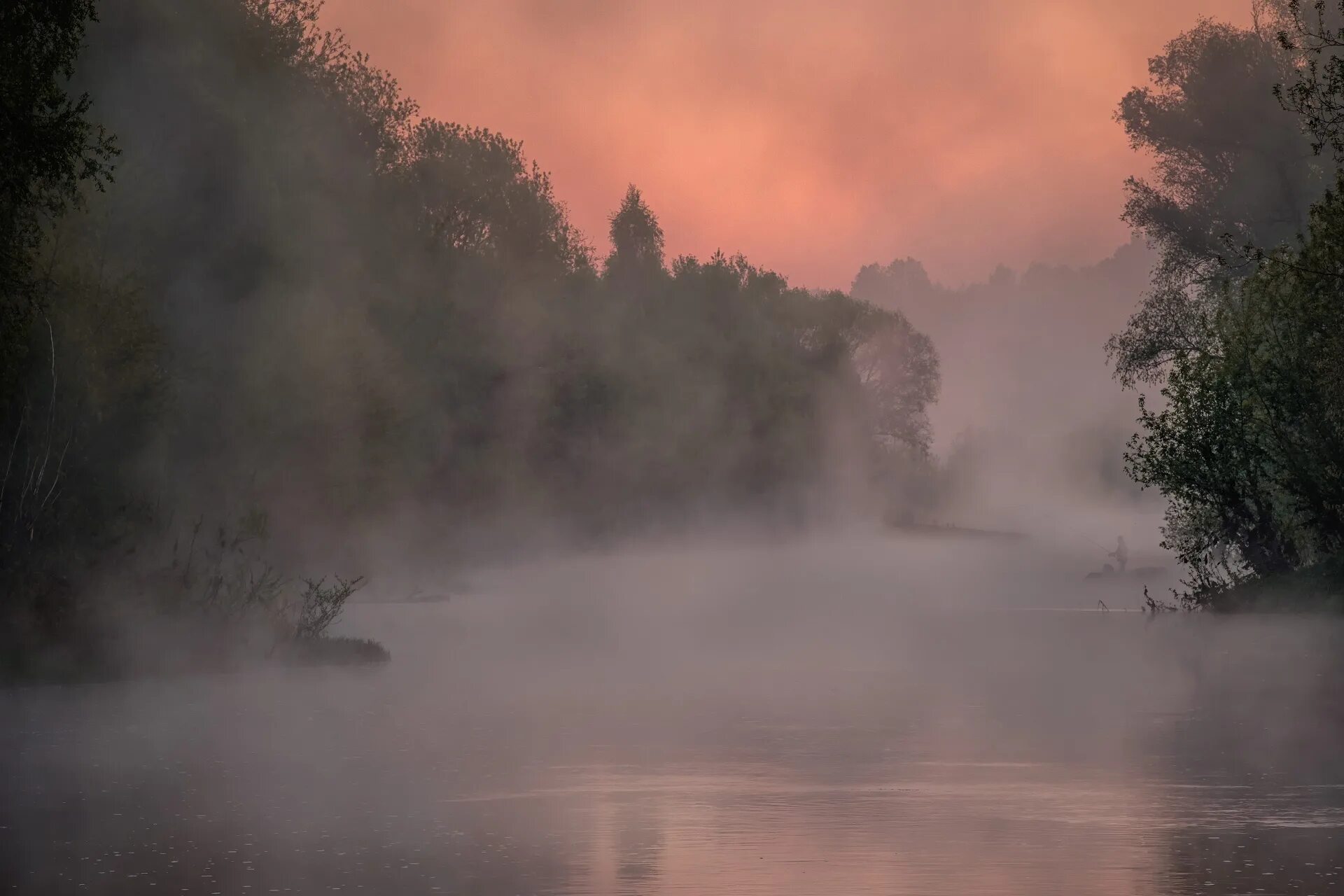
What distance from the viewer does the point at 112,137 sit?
2914 centimetres

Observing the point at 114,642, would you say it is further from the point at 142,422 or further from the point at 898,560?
the point at 898,560

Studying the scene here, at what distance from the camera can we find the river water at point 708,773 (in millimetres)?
14367

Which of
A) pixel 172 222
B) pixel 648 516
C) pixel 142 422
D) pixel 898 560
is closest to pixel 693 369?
pixel 648 516

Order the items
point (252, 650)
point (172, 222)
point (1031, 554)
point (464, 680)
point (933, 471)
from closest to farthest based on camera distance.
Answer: point (464, 680) → point (252, 650) → point (172, 222) → point (1031, 554) → point (933, 471)

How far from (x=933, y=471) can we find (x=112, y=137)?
10600cm

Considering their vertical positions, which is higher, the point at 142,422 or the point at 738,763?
the point at 142,422

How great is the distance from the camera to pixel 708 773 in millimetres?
21312

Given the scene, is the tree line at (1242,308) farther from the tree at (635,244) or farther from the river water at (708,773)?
the tree at (635,244)

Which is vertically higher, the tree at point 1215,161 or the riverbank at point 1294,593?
the tree at point 1215,161

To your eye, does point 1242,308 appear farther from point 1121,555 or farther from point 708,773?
point 1121,555

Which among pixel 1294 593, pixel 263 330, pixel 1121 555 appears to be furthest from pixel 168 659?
pixel 1121 555

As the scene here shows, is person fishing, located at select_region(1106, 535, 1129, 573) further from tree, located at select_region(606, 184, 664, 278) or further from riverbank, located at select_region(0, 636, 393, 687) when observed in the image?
riverbank, located at select_region(0, 636, 393, 687)

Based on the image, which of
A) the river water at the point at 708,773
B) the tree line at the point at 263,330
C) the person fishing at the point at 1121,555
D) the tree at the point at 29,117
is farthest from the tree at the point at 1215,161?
the tree at the point at 29,117

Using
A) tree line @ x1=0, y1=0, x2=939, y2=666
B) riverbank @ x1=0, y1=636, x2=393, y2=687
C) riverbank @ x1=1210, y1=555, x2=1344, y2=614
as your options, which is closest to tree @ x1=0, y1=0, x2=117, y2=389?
tree line @ x1=0, y1=0, x2=939, y2=666
